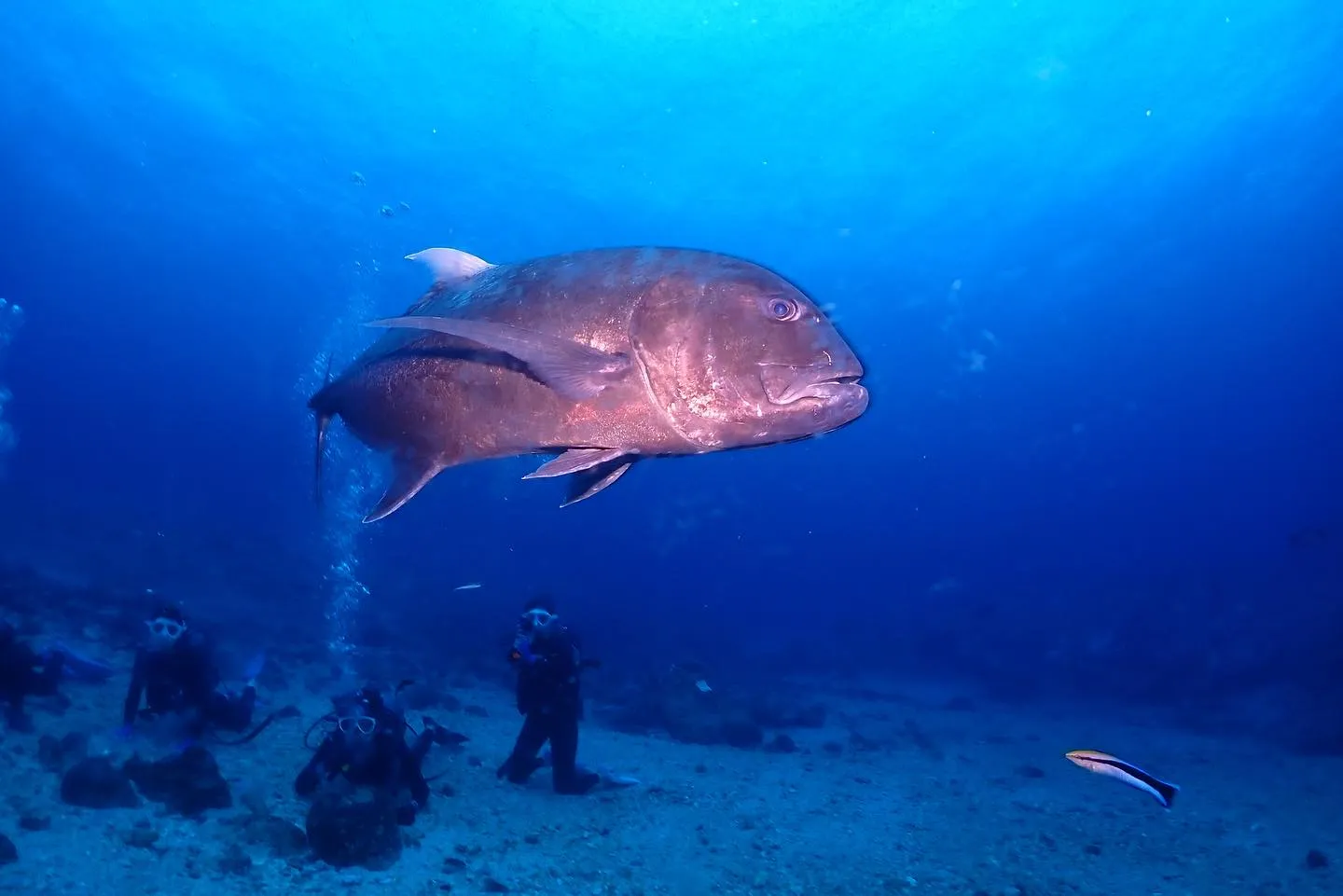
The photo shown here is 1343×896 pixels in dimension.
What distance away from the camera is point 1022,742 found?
18.7m

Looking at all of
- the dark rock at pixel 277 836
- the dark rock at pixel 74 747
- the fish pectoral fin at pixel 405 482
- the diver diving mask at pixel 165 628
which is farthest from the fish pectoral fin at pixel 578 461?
the dark rock at pixel 74 747

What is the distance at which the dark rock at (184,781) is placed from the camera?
22.7ft

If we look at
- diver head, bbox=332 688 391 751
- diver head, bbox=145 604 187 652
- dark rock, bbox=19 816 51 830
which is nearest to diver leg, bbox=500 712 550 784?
diver head, bbox=332 688 391 751

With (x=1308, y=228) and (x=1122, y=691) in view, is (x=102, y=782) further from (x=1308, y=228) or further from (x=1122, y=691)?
(x=1308, y=228)

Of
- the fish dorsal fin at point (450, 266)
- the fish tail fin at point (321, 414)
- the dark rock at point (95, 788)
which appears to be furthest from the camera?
the dark rock at point (95, 788)

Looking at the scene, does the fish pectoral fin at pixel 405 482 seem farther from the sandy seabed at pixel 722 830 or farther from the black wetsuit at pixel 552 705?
the black wetsuit at pixel 552 705

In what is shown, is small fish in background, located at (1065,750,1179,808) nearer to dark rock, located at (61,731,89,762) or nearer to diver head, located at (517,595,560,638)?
diver head, located at (517,595,560,638)

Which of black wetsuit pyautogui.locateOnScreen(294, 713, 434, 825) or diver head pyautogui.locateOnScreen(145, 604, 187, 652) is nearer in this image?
black wetsuit pyautogui.locateOnScreen(294, 713, 434, 825)

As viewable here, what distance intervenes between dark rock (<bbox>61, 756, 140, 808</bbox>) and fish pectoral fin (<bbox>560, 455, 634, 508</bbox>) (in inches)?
270

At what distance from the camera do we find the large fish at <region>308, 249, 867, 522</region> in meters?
2.18

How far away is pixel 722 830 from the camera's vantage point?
8.76 meters

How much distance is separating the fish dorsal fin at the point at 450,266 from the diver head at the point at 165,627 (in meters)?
7.54

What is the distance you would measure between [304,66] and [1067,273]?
39.1m

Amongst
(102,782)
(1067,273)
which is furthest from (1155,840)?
(1067,273)
